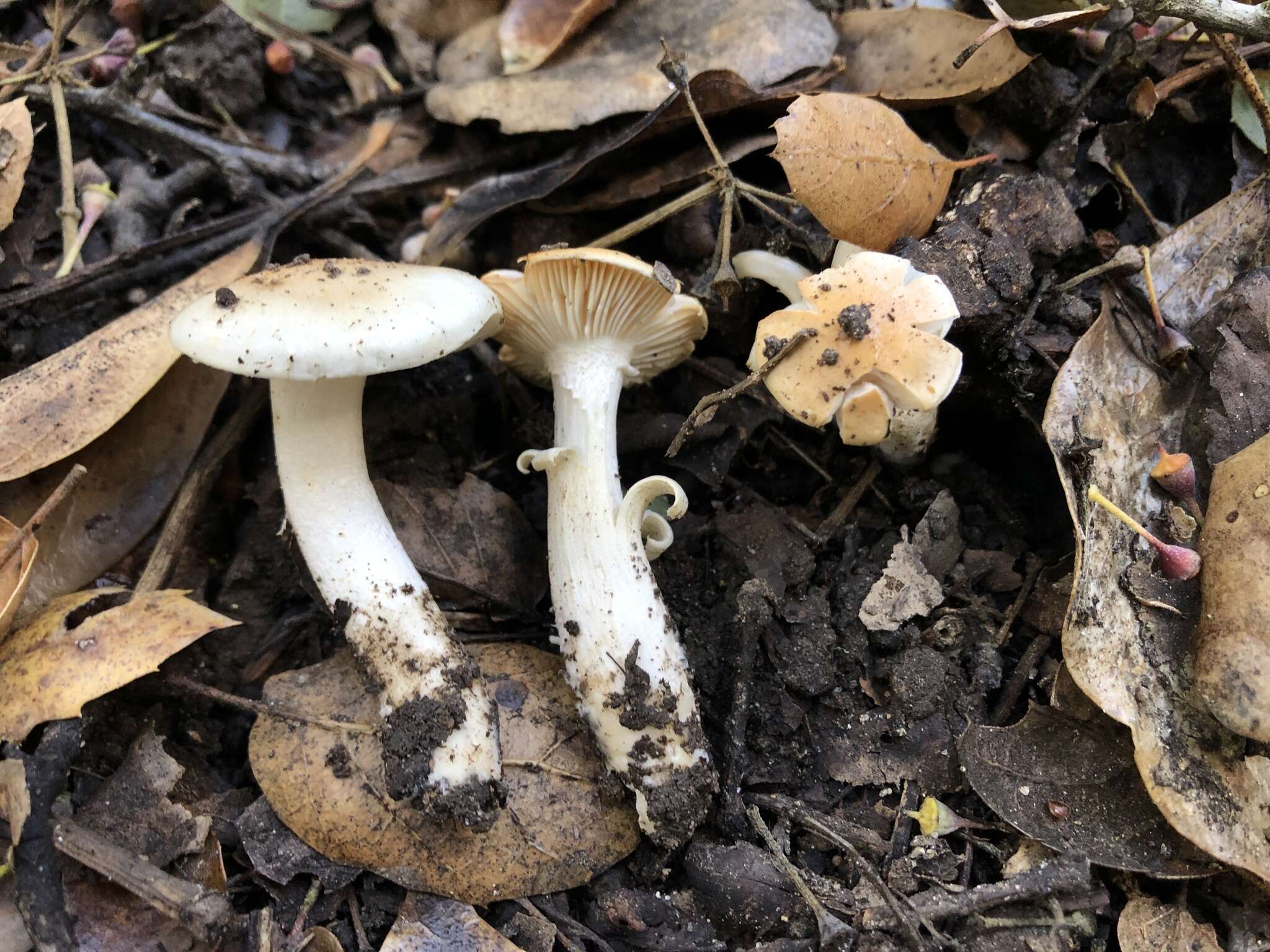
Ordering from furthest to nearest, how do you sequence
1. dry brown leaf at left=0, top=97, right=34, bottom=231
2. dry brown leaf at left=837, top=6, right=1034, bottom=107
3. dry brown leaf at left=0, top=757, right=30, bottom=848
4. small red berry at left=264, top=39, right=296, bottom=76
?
small red berry at left=264, top=39, right=296, bottom=76 < dry brown leaf at left=0, top=97, right=34, bottom=231 < dry brown leaf at left=837, top=6, right=1034, bottom=107 < dry brown leaf at left=0, top=757, right=30, bottom=848

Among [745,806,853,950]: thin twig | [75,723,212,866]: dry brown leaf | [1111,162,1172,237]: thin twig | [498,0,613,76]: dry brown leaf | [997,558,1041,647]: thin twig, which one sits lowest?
[745,806,853,950]: thin twig

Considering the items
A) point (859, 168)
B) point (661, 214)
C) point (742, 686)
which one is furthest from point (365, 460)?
point (859, 168)

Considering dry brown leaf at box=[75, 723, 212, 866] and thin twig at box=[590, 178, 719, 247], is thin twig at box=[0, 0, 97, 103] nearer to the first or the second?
thin twig at box=[590, 178, 719, 247]

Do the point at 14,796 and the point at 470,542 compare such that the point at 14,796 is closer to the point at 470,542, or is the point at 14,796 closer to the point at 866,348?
the point at 470,542

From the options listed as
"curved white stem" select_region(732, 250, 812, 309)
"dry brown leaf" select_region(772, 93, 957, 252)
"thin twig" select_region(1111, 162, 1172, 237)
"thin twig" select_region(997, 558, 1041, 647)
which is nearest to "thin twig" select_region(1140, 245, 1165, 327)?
"thin twig" select_region(1111, 162, 1172, 237)

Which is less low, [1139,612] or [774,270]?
[774,270]

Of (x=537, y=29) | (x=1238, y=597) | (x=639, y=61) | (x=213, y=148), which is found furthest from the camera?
(x=213, y=148)
